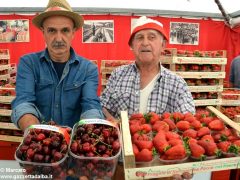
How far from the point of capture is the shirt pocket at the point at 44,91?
2.31 meters

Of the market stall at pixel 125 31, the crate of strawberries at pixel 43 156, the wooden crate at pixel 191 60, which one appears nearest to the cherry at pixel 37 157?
the crate of strawberries at pixel 43 156

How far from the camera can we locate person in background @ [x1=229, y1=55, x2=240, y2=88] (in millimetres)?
6242

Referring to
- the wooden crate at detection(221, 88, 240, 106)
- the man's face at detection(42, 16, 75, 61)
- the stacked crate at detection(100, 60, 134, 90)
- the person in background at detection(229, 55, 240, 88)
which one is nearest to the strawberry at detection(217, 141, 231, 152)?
the man's face at detection(42, 16, 75, 61)

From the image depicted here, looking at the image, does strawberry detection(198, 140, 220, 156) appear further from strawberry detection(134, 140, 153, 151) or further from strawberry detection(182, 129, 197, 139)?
strawberry detection(134, 140, 153, 151)

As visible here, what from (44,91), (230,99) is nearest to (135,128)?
(44,91)

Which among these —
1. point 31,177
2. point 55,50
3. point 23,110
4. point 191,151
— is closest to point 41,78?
point 55,50

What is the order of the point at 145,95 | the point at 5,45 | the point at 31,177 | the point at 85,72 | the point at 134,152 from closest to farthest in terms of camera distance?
the point at 31,177
the point at 134,152
the point at 85,72
the point at 145,95
the point at 5,45

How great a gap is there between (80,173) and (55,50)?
1.14m

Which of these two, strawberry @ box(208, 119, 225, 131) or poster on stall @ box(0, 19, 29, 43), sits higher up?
poster on stall @ box(0, 19, 29, 43)

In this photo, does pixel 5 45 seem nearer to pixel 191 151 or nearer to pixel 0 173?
pixel 0 173

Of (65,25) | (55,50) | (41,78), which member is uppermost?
(65,25)

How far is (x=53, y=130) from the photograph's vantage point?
4.70 feet

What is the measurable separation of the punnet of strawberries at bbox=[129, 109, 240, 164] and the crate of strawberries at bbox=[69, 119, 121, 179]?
131mm

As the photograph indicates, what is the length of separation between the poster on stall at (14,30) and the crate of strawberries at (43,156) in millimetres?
7634
